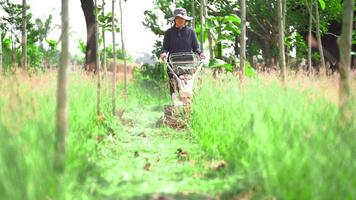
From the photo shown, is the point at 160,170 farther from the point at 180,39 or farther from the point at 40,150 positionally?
the point at 180,39

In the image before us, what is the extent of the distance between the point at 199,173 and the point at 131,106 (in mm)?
10432

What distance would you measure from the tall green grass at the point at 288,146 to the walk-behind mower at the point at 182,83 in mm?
2935

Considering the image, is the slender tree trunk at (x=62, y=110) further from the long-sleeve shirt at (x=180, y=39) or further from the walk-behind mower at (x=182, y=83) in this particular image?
the long-sleeve shirt at (x=180, y=39)

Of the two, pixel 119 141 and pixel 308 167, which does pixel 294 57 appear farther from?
pixel 308 167

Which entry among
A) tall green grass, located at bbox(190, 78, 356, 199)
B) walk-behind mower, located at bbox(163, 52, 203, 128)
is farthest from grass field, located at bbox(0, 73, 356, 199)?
walk-behind mower, located at bbox(163, 52, 203, 128)

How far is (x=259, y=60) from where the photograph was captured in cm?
2684

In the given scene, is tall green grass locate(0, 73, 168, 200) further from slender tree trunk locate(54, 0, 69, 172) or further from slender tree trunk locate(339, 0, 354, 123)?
slender tree trunk locate(339, 0, 354, 123)

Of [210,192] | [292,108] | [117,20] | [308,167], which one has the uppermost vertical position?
[117,20]

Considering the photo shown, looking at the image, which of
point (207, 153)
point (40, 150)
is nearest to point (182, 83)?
point (207, 153)

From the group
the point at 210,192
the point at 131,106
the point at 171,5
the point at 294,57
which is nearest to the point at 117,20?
the point at 131,106

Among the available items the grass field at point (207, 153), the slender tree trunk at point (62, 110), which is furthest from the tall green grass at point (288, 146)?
the slender tree trunk at point (62, 110)

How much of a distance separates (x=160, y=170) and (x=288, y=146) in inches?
74.8

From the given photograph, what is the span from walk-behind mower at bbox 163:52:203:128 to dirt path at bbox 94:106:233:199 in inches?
29.5

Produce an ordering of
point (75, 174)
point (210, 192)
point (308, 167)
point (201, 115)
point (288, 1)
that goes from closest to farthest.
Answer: point (308, 167), point (75, 174), point (210, 192), point (201, 115), point (288, 1)
